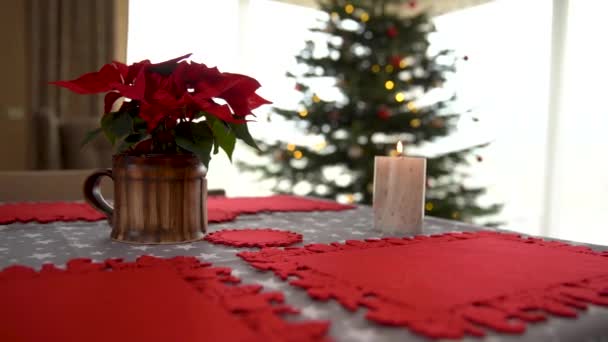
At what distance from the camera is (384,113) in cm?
270

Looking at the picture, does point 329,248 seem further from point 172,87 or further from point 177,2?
point 177,2

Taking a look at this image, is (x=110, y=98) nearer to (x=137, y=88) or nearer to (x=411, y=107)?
(x=137, y=88)

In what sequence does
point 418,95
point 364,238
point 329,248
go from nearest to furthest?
point 329,248 → point 364,238 → point 418,95

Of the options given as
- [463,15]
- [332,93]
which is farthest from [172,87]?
[463,15]

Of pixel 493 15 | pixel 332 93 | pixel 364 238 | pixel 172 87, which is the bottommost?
pixel 364 238

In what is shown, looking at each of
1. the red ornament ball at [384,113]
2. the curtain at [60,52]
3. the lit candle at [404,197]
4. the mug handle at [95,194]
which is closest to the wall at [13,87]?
the curtain at [60,52]

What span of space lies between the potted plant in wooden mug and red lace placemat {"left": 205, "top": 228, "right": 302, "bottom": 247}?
0.04 meters

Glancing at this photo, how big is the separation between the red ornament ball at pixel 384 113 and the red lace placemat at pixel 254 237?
6.54ft

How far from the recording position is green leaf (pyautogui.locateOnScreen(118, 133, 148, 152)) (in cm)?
72

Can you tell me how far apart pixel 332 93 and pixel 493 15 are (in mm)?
1467

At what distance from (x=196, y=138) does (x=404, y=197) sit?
1.16ft

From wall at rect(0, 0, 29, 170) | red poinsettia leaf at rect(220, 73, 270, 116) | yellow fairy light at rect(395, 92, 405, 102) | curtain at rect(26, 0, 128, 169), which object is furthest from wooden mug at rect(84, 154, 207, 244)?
wall at rect(0, 0, 29, 170)

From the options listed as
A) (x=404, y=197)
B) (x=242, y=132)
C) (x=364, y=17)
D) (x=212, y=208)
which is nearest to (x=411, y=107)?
(x=364, y=17)

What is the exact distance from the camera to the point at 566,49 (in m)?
3.22
